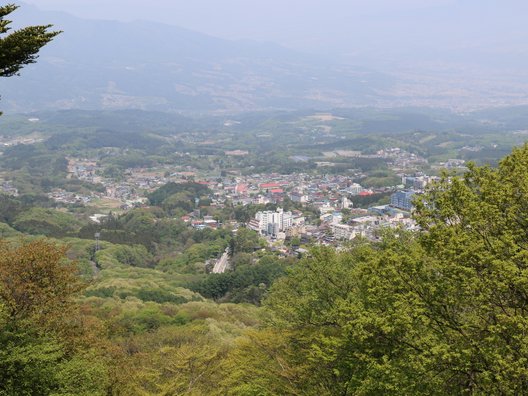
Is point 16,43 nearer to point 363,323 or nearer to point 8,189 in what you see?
point 363,323

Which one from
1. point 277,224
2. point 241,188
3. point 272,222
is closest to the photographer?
point 277,224

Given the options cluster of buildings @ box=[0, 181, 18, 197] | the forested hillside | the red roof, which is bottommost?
the red roof

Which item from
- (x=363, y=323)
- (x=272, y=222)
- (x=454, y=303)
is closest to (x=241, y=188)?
(x=272, y=222)

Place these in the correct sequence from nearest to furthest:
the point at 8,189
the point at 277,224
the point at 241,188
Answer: the point at 277,224 → the point at 8,189 → the point at 241,188

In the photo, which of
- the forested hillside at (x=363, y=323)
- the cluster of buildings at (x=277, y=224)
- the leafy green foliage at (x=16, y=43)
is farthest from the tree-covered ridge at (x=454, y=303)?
the cluster of buildings at (x=277, y=224)

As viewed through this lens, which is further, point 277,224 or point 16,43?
point 277,224

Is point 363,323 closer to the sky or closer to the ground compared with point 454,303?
closer to the ground

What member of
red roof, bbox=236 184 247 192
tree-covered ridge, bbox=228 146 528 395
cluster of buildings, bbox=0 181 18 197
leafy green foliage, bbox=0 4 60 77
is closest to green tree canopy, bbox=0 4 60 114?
leafy green foliage, bbox=0 4 60 77

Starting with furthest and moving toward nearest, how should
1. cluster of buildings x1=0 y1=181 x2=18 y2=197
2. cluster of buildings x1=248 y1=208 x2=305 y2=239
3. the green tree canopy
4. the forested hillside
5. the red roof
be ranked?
the red roof < cluster of buildings x1=0 y1=181 x2=18 y2=197 < cluster of buildings x1=248 y1=208 x2=305 y2=239 < the forested hillside < the green tree canopy

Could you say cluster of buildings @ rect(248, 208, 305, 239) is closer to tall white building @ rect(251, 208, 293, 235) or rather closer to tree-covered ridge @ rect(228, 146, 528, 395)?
tall white building @ rect(251, 208, 293, 235)
